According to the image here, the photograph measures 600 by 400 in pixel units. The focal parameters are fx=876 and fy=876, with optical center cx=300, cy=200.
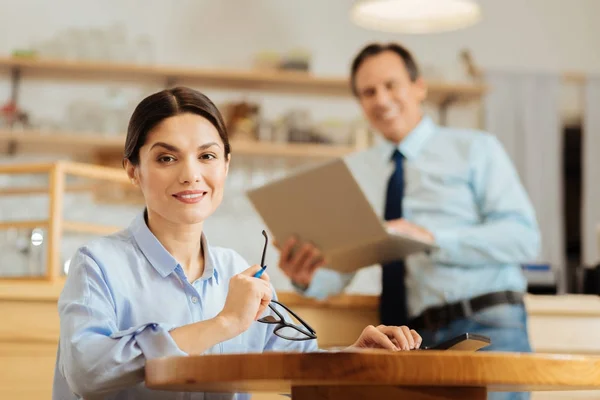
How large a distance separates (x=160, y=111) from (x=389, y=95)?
1298 millimetres

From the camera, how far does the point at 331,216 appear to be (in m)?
2.09

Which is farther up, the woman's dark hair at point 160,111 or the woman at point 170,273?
the woman's dark hair at point 160,111

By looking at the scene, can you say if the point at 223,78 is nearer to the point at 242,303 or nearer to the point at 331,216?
the point at 331,216

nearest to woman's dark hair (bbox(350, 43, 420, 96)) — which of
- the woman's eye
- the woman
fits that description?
the woman

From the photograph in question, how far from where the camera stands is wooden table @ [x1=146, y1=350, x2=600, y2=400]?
934 millimetres

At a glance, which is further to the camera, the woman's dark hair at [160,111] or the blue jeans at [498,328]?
the blue jeans at [498,328]

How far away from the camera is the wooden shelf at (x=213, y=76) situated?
4312mm

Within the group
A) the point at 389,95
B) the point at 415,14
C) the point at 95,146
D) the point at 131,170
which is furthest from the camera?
the point at 95,146

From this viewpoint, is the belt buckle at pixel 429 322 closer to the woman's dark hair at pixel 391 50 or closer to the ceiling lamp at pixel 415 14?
the woman's dark hair at pixel 391 50

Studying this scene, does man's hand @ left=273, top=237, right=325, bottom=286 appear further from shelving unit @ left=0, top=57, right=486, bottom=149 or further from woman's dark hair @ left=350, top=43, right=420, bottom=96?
shelving unit @ left=0, top=57, right=486, bottom=149

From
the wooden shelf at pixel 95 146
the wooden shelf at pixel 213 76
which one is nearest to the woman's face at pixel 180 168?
the wooden shelf at pixel 95 146

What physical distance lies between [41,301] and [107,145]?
227 cm

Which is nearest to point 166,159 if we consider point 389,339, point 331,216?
point 389,339

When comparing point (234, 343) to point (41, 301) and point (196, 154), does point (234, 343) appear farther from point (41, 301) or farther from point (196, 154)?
point (41, 301)
